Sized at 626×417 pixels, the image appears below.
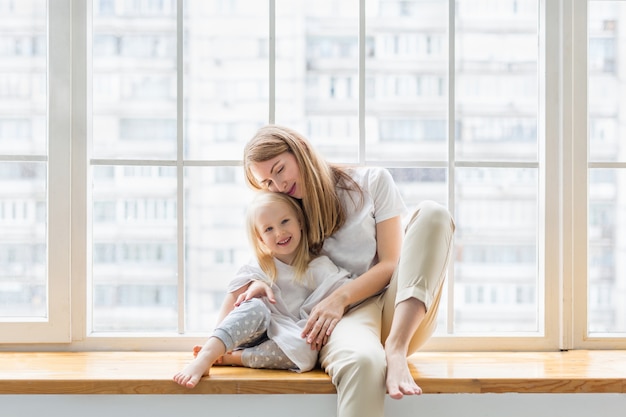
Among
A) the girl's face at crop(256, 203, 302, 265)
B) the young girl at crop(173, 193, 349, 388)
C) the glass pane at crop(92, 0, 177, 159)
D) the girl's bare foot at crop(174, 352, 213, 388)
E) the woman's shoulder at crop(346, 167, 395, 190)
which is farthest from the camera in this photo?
the glass pane at crop(92, 0, 177, 159)

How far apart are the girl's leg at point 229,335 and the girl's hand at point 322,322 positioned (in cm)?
11

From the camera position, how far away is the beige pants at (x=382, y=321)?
151cm

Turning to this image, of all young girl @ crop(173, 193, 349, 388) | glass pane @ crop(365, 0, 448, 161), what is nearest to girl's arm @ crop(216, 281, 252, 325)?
young girl @ crop(173, 193, 349, 388)

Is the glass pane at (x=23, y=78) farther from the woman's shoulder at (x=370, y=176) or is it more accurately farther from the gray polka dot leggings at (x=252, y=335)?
the woman's shoulder at (x=370, y=176)

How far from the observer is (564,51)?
202 cm

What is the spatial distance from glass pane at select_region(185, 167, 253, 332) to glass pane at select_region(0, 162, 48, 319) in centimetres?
43

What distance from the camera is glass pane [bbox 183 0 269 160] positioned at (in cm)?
206

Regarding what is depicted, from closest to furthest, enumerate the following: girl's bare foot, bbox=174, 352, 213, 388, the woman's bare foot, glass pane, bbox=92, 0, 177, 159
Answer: the woman's bare foot
girl's bare foot, bbox=174, 352, 213, 388
glass pane, bbox=92, 0, 177, 159

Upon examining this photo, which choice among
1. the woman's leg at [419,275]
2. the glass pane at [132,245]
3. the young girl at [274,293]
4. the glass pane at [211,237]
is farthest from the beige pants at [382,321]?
the glass pane at [132,245]

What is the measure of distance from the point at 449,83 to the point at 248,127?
0.62 meters

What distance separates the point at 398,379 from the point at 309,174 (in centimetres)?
62

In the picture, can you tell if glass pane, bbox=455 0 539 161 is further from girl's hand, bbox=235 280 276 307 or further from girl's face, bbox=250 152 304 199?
girl's hand, bbox=235 280 276 307

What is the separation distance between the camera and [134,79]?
206 centimetres

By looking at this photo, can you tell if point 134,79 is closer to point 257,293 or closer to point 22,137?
point 22,137
